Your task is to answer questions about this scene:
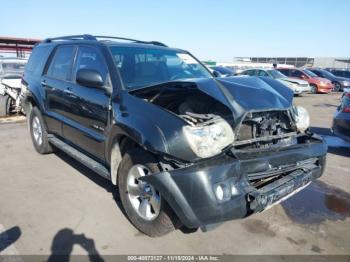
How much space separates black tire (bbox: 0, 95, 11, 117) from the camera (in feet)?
32.6

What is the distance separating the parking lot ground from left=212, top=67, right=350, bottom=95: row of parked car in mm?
11887

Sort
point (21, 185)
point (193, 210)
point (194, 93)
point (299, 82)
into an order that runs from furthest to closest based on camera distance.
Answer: point (299, 82)
point (21, 185)
point (194, 93)
point (193, 210)

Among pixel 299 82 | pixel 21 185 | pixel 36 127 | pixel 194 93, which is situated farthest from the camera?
pixel 299 82

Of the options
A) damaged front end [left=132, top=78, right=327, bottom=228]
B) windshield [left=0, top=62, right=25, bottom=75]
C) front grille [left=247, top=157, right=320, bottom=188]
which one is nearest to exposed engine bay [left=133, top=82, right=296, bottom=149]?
damaged front end [left=132, top=78, right=327, bottom=228]

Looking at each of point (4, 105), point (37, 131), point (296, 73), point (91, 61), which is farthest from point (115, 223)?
point (296, 73)

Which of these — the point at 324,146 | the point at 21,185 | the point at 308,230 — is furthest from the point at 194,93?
the point at 21,185

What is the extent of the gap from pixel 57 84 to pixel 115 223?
2372mm

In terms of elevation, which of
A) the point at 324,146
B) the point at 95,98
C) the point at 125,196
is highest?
the point at 95,98

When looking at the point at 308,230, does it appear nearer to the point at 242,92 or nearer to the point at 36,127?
the point at 242,92

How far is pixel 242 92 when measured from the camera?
10.8ft

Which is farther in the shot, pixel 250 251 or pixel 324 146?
pixel 324 146

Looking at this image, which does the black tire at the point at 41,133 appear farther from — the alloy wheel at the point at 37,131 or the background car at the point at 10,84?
the background car at the point at 10,84

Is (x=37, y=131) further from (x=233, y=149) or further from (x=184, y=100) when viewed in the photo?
(x=233, y=149)

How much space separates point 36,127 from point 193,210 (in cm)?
423
